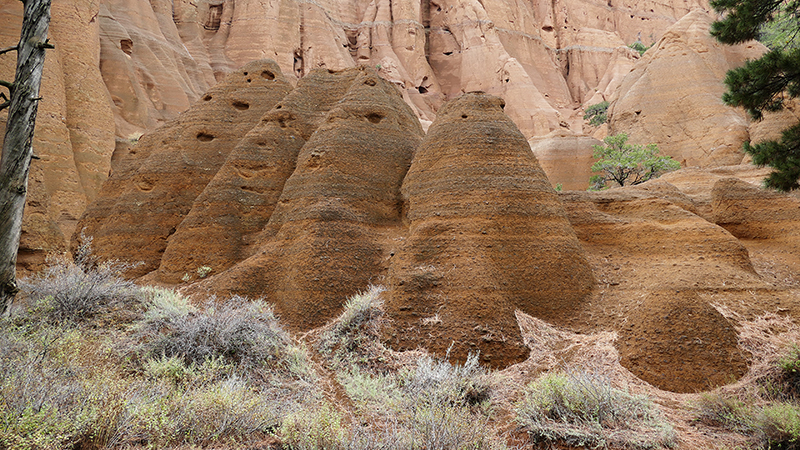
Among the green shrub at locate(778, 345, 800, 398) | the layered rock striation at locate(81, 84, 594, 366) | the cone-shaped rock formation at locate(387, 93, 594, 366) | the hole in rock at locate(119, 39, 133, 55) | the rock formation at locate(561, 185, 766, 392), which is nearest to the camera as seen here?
the green shrub at locate(778, 345, 800, 398)

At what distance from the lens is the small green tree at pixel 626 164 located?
25.7 meters

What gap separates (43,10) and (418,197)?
7411mm

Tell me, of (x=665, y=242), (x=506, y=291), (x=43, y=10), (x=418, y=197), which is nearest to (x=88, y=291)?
(x=43, y=10)

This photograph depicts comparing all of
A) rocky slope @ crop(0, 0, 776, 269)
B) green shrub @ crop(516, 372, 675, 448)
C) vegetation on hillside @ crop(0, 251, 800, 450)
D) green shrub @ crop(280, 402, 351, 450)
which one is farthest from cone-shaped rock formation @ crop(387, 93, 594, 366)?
rocky slope @ crop(0, 0, 776, 269)

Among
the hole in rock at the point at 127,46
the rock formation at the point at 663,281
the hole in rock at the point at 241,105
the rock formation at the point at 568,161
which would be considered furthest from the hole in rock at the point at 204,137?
the hole in rock at the point at 127,46

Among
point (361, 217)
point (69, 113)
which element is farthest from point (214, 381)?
point (69, 113)

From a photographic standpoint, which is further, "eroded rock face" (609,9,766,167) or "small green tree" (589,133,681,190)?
"eroded rock face" (609,9,766,167)

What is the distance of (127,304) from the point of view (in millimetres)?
8539

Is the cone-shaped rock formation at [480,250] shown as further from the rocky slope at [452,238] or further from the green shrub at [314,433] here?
the green shrub at [314,433]

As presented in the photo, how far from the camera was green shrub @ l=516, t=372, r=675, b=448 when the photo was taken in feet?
16.9

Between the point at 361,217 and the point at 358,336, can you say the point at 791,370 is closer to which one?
the point at 358,336

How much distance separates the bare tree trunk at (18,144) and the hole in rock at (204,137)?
280 inches

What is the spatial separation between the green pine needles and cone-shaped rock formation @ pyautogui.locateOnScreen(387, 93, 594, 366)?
4430 mm

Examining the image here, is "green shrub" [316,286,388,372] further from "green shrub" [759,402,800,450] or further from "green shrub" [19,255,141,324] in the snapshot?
"green shrub" [759,402,800,450]
